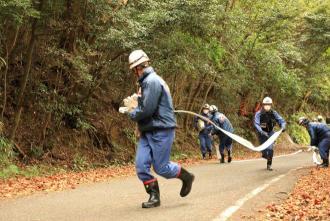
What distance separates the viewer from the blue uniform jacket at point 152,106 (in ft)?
23.7

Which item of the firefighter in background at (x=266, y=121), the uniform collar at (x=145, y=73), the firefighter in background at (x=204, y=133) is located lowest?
the firefighter in background at (x=204, y=133)

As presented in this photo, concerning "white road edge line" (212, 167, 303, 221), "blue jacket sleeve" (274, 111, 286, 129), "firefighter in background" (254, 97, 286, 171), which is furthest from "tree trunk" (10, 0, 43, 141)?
"white road edge line" (212, 167, 303, 221)

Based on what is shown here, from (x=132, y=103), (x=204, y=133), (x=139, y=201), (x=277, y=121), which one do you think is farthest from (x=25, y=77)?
(x=132, y=103)

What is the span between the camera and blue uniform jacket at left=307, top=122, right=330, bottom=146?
15660 mm

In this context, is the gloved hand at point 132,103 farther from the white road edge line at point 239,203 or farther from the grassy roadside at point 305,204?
the grassy roadside at point 305,204

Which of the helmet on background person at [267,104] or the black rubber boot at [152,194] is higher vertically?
the helmet on background person at [267,104]

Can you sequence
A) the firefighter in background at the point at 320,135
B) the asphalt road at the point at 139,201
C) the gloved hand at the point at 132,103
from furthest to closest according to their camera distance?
the firefighter in background at the point at 320,135 < the gloved hand at the point at 132,103 < the asphalt road at the point at 139,201

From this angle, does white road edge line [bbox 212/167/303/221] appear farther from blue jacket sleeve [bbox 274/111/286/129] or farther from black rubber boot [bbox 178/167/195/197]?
blue jacket sleeve [bbox 274/111/286/129]

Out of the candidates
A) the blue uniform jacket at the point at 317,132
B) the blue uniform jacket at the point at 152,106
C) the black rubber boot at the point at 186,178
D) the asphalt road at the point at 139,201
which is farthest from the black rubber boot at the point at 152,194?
the blue uniform jacket at the point at 317,132

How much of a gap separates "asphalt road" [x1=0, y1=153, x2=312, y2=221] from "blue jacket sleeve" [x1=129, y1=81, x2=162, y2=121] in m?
1.41

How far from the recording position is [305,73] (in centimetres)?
3600

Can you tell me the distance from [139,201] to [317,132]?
9.10 meters

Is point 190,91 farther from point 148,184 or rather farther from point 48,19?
point 148,184

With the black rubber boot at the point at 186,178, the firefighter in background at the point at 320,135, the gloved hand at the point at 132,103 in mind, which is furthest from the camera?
the firefighter in background at the point at 320,135
